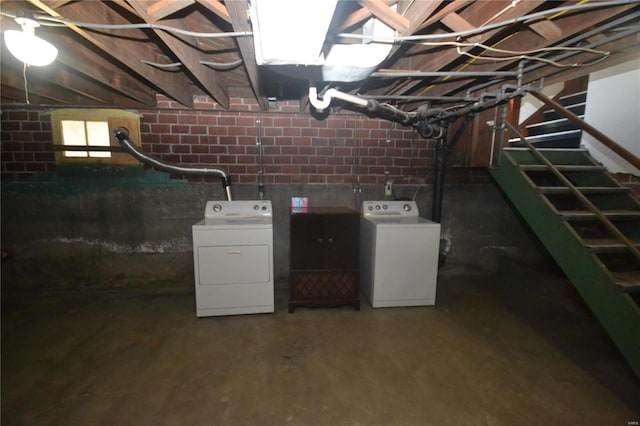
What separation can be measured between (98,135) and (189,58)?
1.77m

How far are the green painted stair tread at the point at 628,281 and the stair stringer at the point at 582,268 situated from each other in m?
0.03

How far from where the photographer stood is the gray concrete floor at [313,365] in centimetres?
150

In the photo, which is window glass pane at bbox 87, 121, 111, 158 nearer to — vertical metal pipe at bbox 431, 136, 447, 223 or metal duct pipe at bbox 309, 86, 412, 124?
metal duct pipe at bbox 309, 86, 412, 124

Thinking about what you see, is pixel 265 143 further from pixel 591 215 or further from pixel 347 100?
pixel 591 215

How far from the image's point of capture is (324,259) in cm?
250

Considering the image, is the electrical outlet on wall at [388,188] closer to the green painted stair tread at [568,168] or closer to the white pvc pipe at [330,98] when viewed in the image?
the white pvc pipe at [330,98]

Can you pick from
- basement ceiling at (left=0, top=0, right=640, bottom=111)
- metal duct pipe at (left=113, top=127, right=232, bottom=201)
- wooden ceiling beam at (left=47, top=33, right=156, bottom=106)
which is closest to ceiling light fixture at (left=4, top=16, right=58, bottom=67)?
basement ceiling at (left=0, top=0, right=640, bottom=111)

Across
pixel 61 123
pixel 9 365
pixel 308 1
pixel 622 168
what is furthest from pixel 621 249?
pixel 61 123

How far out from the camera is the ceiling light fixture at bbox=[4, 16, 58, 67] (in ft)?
4.18

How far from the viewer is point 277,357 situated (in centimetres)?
194

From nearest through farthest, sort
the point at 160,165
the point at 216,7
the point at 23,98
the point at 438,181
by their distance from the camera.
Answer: the point at 216,7 → the point at 23,98 → the point at 160,165 → the point at 438,181

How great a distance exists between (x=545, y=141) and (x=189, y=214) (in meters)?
4.32

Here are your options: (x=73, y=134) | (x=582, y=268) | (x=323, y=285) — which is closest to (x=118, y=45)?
(x=73, y=134)

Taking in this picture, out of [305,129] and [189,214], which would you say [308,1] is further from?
[189,214]
